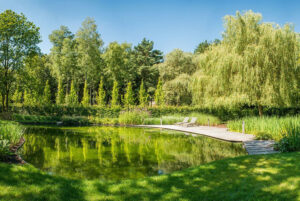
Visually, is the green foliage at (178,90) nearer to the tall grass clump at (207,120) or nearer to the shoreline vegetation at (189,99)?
the shoreline vegetation at (189,99)

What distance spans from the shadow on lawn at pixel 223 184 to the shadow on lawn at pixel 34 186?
482 millimetres

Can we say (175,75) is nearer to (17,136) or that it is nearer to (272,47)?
(272,47)

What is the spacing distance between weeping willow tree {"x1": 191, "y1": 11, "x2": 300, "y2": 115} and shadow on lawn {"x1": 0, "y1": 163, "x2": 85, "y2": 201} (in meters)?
11.7

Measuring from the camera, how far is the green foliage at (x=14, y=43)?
49.5ft

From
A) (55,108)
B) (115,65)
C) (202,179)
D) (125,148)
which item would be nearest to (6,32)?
(55,108)

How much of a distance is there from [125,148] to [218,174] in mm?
5052

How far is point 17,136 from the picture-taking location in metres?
7.78

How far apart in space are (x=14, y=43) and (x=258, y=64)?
56.5 ft

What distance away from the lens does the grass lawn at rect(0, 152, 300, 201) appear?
10.7 feet

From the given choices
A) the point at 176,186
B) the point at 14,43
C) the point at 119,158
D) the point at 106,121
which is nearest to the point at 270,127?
the point at 119,158

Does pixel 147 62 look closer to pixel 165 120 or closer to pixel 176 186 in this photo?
pixel 165 120

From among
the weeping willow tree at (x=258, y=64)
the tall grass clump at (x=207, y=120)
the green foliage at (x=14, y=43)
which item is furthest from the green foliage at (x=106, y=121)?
the weeping willow tree at (x=258, y=64)

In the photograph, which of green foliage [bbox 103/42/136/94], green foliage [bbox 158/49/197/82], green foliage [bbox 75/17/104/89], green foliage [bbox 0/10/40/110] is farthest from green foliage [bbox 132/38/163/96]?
green foliage [bbox 0/10/40/110]

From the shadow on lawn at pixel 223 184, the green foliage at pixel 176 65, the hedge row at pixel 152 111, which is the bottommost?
the shadow on lawn at pixel 223 184
